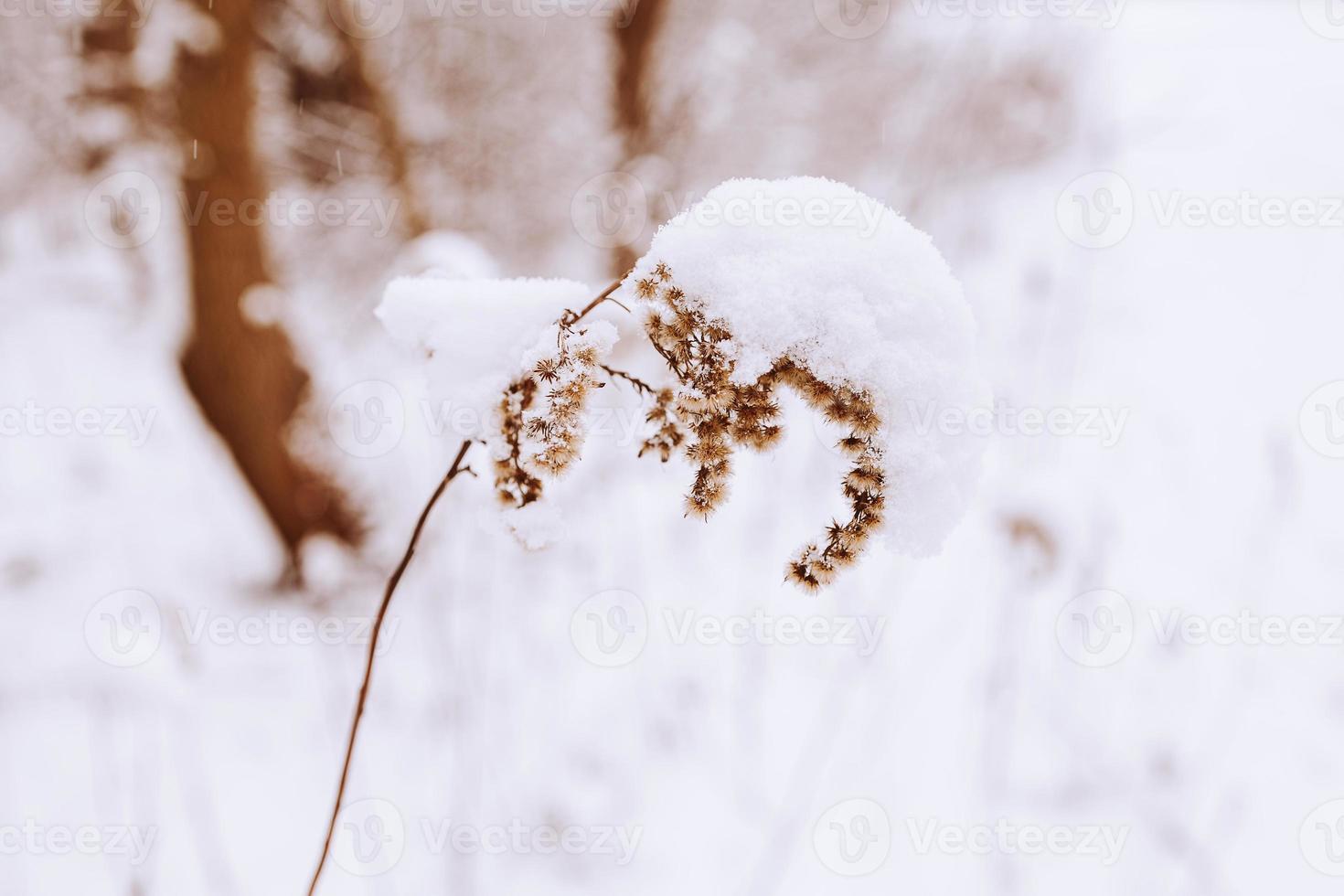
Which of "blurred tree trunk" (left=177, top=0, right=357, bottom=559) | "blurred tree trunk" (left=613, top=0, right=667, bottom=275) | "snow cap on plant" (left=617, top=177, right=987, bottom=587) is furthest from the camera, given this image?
"blurred tree trunk" (left=613, top=0, right=667, bottom=275)

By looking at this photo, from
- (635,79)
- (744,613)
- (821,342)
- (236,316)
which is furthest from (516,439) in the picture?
(635,79)

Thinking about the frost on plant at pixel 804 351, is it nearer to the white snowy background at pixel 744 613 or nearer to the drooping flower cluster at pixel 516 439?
the drooping flower cluster at pixel 516 439

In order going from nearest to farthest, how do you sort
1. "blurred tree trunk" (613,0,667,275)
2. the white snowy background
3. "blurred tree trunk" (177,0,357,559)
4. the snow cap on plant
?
the snow cap on plant, the white snowy background, "blurred tree trunk" (177,0,357,559), "blurred tree trunk" (613,0,667,275)

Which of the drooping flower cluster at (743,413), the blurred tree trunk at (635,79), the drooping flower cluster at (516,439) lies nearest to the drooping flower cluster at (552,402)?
the drooping flower cluster at (516,439)

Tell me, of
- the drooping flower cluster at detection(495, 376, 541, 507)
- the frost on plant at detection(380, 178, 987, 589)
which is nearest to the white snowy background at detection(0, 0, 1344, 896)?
the drooping flower cluster at detection(495, 376, 541, 507)

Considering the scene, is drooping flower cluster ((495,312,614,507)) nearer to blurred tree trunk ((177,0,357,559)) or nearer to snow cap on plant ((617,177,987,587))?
snow cap on plant ((617,177,987,587))

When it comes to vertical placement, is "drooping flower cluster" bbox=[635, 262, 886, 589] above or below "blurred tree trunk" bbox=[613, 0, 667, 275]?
below

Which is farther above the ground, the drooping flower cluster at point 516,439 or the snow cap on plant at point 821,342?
the snow cap on plant at point 821,342
